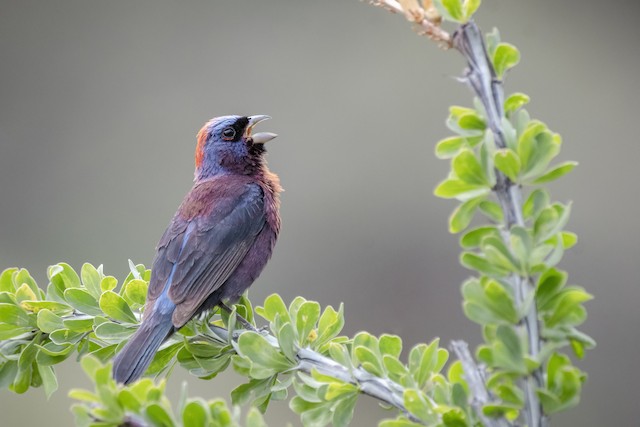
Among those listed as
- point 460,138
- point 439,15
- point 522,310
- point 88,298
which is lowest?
point 88,298

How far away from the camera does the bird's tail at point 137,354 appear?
2123 mm

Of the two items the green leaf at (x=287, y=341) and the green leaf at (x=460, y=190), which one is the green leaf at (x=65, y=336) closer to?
the green leaf at (x=287, y=341)

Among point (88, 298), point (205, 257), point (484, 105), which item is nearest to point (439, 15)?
point (484, 105)

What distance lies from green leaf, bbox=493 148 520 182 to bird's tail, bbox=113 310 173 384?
1146 millimetres

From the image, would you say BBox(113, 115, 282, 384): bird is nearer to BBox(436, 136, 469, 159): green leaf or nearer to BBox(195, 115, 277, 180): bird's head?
BBox(195, 115, 277, 180): bird's head

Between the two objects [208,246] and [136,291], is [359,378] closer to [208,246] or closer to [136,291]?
[136,291]

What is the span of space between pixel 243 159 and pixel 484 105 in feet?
9.41

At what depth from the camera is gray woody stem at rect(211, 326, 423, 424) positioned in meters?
1.59

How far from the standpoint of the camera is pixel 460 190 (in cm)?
134

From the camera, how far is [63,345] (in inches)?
77.5

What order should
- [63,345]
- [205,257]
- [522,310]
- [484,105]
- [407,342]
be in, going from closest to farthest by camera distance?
[522,310], [484,105], [63,345], [205,257], [407,342]

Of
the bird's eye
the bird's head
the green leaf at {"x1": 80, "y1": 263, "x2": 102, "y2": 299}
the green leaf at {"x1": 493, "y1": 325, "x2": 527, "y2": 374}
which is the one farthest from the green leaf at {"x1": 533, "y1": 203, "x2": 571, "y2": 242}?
the bird's eye

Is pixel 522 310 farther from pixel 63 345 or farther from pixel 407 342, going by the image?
pixel 407 342

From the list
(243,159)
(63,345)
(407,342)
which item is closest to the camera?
(63,345)
